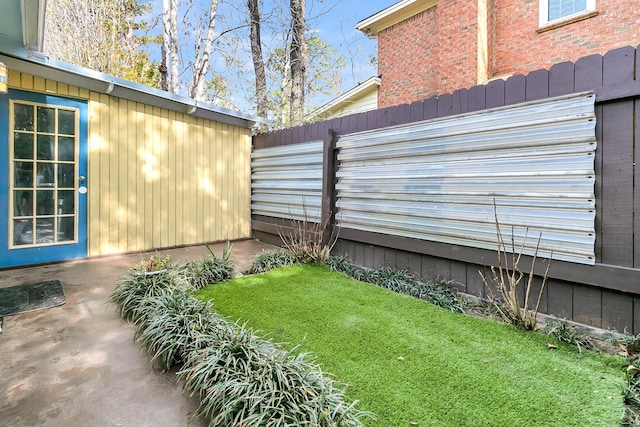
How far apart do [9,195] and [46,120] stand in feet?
3.49

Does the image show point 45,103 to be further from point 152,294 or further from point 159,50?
point 159,50

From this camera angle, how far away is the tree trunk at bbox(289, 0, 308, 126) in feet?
29.8

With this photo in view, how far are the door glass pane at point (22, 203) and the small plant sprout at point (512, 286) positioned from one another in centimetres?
539

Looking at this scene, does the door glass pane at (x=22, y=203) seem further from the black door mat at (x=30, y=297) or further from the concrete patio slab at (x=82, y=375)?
the concrete patio slab at (x=82, y=375)

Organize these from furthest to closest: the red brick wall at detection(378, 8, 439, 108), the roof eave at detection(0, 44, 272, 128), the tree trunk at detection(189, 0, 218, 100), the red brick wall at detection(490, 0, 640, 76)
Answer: the red brick wall at detection(378, 8, 439, 108) → the tree trunk at detection(189, 0, 218, 100) → the red brick wall at detection(490, 0, 640, 76) → the roof eave at detection(0, 44, 272, 128)

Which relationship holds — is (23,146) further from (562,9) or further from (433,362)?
(562,9)

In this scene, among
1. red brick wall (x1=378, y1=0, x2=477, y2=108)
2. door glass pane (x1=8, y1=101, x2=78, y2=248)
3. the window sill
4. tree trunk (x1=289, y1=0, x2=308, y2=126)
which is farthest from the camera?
tree trunk (x1=289, y1=0, x2=308, y2=126)

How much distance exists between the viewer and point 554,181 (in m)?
2.58

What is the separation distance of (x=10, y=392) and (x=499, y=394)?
2.70 metres

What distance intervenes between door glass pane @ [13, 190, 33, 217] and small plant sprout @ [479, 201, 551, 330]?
5393 mm

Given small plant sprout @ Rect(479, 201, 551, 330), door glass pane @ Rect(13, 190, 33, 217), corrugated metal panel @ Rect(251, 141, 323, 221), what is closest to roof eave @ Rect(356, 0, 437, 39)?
corrugated metal panel @ Rect(251, 141, 323, 221)

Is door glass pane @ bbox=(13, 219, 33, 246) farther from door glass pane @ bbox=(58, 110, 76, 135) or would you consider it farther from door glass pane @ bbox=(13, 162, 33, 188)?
door glass pane @ bbox=(58, 110, 76, 135)

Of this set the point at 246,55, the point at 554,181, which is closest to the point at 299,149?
the point at 554,181

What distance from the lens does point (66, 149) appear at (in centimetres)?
436
